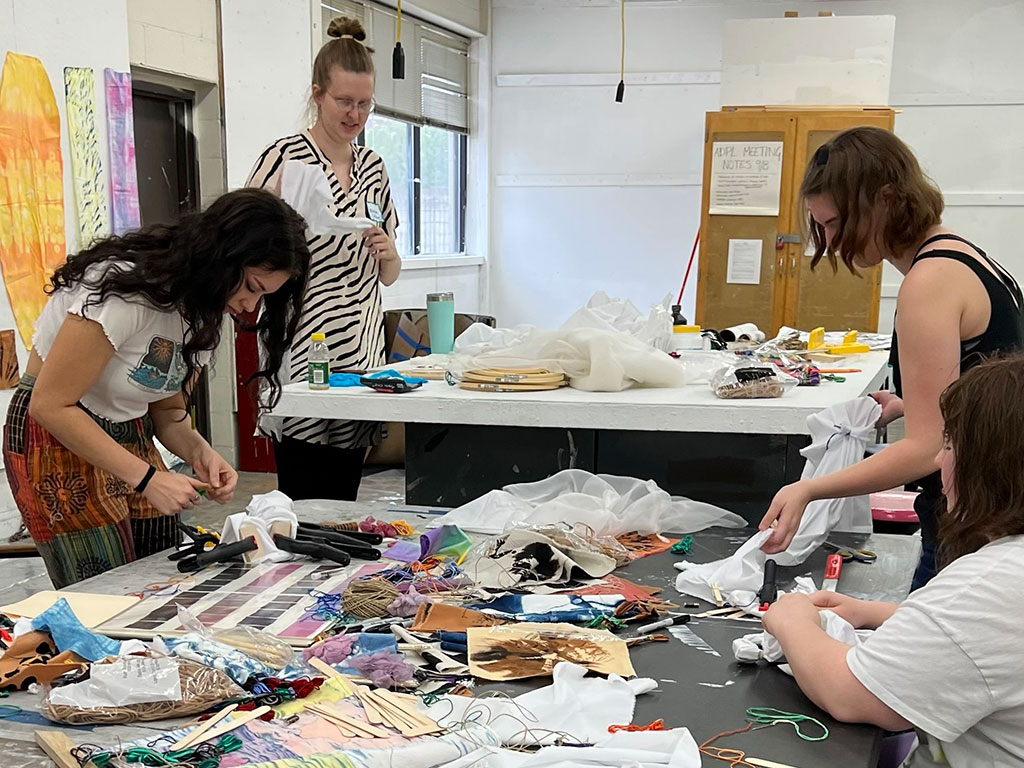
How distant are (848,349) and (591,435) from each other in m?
1.59

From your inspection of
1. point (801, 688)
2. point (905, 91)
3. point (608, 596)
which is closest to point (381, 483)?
point (608, 596)

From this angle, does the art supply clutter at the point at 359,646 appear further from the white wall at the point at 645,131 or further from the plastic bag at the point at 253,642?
the white wall at the point at 645,131

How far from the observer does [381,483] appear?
538cm

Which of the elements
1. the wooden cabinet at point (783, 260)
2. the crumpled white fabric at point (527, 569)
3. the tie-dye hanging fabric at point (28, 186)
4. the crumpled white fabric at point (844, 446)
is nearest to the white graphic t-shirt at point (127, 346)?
the crumpled white fabric at point (527, 569)

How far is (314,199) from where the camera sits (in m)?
2.84

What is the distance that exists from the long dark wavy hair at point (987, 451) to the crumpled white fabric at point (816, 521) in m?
0.53

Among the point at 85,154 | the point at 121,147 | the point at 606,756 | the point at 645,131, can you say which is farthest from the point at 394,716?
the point at 645,131

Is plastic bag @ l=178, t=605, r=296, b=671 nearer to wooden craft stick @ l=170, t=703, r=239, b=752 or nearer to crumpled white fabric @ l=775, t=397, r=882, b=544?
wooden craft stick @ l=170, t=703, r=239, b=752

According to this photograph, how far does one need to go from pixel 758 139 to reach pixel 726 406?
427cm

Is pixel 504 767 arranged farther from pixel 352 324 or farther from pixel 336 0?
pixel 336 0

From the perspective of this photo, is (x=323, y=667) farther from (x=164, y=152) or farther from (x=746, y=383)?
(x=164, y=152)

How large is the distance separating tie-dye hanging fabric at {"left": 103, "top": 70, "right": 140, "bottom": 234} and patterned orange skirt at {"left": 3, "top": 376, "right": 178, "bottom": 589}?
265 cm

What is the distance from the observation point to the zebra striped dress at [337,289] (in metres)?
2.89

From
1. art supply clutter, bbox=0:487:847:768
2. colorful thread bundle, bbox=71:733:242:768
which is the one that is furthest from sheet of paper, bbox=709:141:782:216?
colorful thread bundle, bbox=71:733:242:768
